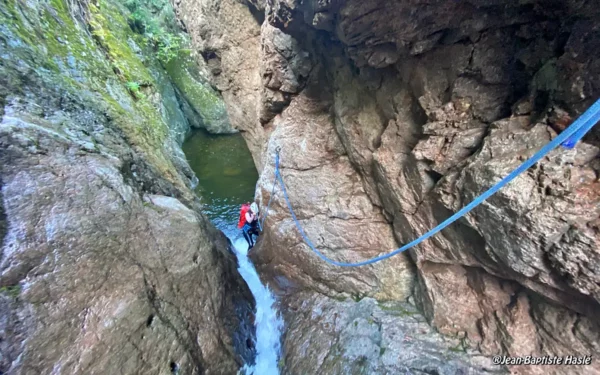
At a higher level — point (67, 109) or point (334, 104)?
point (334, 104)

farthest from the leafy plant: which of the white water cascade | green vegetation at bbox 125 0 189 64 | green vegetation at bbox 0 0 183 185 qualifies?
green vegetation at bbox 125 0 189 64

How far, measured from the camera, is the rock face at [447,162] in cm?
254

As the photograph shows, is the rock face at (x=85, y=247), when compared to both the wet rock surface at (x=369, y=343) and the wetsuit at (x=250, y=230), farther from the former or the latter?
the wetsuit at (x=250, y=230)

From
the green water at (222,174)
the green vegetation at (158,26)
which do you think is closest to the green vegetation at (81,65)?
the green water at (222,174)

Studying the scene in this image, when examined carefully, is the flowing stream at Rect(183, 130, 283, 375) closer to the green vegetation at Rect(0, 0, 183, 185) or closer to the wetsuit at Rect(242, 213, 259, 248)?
the wetsuit at Rect(242, 213, 259, 248)

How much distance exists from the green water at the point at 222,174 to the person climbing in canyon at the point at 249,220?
63.5 inches

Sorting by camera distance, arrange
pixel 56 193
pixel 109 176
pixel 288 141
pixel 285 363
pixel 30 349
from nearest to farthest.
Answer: pixel 30 349, pixel 56 193, pixel 109 176, pixel 285 363, pixel 288 141

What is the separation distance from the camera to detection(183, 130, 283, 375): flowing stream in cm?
549

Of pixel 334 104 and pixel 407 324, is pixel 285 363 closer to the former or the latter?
pixel 407 324

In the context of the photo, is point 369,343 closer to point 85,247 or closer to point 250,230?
point 85,247

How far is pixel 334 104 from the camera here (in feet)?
20.3

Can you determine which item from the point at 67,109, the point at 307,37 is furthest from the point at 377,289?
the point at 67,109

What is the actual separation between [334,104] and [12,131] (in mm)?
5373

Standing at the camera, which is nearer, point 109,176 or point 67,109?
point 109,176
